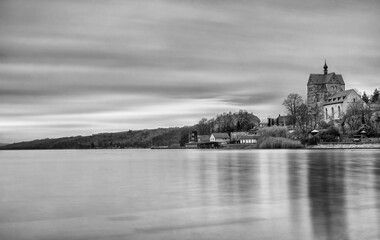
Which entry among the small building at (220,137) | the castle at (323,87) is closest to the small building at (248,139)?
the small building at (220,137)

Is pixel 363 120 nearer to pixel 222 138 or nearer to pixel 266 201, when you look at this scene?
pixel 222 138

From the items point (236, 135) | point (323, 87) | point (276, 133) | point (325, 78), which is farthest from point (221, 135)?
point (325, 78)

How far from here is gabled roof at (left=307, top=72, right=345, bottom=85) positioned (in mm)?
172625

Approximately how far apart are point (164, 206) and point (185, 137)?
18121 cm

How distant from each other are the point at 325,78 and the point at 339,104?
3464 centimetres

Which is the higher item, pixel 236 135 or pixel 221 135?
pixel 221 135

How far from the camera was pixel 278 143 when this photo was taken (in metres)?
106

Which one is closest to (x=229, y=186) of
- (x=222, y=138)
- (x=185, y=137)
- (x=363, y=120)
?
(x=363, y=120)

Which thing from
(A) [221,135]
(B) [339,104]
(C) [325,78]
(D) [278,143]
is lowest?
(D) [278,143]

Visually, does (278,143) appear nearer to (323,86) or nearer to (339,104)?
(339,104)

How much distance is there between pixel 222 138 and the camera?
522 feet

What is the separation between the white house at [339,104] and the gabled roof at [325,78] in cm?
2379

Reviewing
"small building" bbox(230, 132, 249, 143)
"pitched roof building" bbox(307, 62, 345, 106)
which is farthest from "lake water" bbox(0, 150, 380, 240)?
"pitched roof building" bbox(307, 62, 345, 106)

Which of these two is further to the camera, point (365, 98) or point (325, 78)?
point (325, 78)
